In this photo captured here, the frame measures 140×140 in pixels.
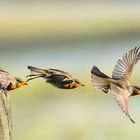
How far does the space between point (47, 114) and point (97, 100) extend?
15.6 inches

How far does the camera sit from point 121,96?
1802mm

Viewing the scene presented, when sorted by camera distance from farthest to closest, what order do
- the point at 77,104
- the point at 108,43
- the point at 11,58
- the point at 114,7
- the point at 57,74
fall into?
the point at 114,7 → the point at 108,43 → the point at 11,58 → the point at 77,104 → the point at 57,74

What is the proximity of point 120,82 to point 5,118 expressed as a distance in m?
0.28

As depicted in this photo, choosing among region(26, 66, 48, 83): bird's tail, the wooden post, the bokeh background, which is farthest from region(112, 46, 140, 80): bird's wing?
the bokeh background

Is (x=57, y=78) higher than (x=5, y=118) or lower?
higher

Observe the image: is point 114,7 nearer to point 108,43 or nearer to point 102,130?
point 108,43

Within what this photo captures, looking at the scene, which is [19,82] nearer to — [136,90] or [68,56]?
[136,90]

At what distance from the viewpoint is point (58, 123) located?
4250 mm

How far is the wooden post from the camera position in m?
1.96

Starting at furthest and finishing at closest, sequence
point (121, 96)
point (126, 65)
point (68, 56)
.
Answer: point (68, 56) → point (126, 65) → point (121, 96)

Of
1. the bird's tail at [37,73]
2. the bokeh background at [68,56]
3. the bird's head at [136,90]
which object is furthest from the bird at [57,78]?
the bokeh background at [68,56]

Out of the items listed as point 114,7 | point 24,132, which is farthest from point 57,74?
point 114,7

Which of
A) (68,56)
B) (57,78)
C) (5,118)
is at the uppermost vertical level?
(57,78)

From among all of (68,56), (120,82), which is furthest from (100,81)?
(68,56)
